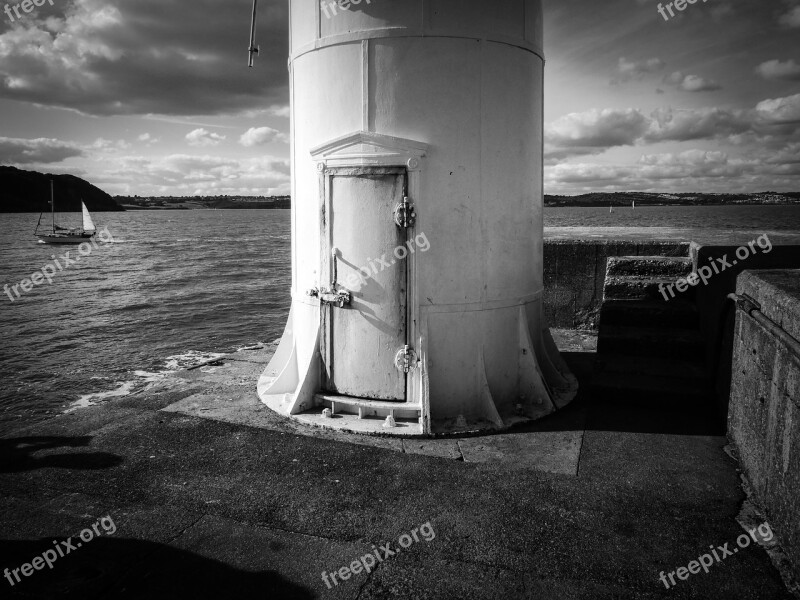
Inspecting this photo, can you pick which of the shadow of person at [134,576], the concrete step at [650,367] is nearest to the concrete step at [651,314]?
the concrete step at [650,367]

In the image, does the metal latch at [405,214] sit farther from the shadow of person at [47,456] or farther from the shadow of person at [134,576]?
the shadow of person at [47,456]

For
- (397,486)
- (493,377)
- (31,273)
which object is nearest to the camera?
(397,486)

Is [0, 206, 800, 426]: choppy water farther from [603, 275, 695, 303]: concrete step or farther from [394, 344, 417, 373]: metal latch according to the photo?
[603, 275, 695, 303]: concrete step

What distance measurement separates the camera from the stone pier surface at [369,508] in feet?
11.5

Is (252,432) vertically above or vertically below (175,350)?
above

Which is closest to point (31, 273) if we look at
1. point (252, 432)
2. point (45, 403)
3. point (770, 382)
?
point (45, 403)

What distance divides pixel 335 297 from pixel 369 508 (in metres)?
2.43

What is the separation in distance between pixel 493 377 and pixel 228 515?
3221 millimetres

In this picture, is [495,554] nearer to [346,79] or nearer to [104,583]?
[104,583]

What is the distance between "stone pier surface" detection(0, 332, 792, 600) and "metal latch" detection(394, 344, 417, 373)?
32.2 inches

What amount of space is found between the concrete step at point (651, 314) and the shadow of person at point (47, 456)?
20.1 ft

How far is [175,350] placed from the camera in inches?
815

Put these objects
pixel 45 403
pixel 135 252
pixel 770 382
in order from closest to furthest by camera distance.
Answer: pixel 770 382, pixel 45 403, pixel 135 252

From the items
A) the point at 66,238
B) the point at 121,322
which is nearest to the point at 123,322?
the point at 121,322
